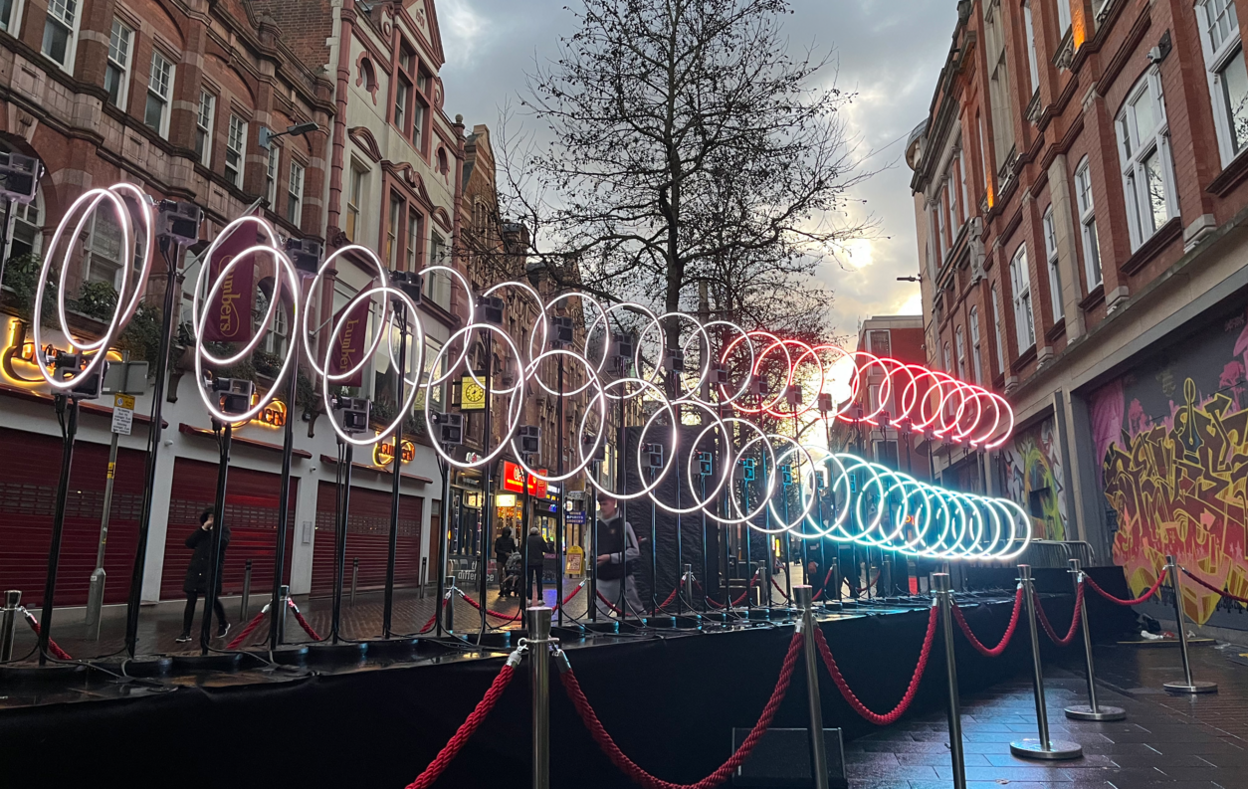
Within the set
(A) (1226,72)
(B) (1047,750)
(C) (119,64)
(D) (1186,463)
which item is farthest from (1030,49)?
(C) (119,64)

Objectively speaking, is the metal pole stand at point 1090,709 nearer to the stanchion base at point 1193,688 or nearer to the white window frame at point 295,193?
the stanchion base at point 1193,688

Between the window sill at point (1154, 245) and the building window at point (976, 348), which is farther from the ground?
the building window at point (976, 348)

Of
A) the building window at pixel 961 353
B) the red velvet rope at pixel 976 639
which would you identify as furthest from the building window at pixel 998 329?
the red velvet rope at pixel 976 639

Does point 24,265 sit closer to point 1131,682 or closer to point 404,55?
point 1131,682

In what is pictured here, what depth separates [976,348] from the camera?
24453 millimetres

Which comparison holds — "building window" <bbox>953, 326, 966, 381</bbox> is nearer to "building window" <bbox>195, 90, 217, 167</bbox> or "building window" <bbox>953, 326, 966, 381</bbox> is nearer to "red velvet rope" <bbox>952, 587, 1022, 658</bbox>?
"red velvet rope" <bbox>952, 587, 1022, 658</bbox>

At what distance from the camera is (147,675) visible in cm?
367

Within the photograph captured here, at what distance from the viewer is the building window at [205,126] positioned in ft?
59.1

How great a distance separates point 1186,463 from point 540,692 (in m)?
11.6

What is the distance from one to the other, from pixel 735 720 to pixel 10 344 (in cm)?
1294

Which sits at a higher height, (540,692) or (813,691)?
(540,692)

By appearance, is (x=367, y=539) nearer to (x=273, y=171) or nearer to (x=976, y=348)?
(x=273, y=171)

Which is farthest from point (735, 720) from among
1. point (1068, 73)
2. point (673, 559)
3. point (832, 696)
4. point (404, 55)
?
point (404, 55)

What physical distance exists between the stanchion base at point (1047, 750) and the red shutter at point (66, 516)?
13.5m
